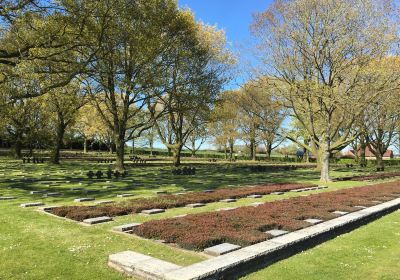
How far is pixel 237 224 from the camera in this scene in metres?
9.88

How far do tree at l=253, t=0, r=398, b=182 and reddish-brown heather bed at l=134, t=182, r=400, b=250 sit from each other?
1417 cm

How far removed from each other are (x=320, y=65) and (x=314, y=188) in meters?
9.78

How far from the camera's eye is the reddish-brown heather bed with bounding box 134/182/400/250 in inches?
327

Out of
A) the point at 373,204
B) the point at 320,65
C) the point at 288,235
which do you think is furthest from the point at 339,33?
the point at 288,235

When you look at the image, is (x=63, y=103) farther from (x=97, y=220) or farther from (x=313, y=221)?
(x=313, y=221)

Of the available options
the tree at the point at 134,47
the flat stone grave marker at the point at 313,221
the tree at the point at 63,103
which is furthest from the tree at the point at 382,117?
the tree at the point at 63,103

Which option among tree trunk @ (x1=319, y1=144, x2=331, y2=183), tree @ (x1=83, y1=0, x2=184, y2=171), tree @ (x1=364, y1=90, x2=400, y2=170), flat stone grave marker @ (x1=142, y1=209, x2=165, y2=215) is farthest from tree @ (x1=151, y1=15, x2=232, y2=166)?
flat stone grave marker @ (x1=142, y1=209, x2=165, y2=215)

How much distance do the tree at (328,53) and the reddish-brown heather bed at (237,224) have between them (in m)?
14.2

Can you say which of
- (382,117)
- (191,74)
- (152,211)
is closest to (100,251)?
(152,211)

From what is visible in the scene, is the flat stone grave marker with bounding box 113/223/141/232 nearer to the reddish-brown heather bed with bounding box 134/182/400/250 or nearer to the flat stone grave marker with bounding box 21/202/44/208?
the reddish-brown heather bed with bounding box 134/182/400/250

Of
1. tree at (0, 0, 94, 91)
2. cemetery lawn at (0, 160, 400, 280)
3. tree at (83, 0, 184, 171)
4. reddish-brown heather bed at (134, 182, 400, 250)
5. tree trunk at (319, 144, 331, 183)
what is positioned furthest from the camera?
tree trunk at (319, 144, 331, 183)

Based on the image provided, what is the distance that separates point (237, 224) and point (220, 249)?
2367 millimetres

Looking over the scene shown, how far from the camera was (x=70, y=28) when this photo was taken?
19375mm

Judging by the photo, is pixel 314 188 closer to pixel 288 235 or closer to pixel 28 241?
pixel 288 235
